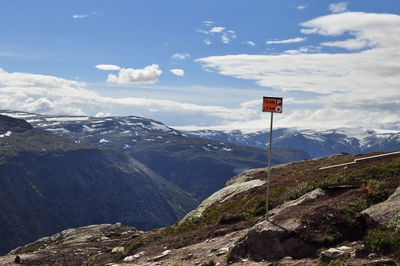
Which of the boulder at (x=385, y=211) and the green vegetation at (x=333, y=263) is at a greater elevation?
the boulder at (x=385, y=211)

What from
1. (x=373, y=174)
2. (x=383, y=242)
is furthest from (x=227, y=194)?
(x=383, y=242)

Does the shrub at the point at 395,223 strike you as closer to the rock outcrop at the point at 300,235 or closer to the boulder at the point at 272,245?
the rock outcrop at the point at 300,235

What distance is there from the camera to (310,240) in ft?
60.4

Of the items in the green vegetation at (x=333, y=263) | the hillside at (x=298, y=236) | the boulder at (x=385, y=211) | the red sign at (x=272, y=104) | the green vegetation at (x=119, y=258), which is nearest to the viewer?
the green vegetation at (x=333, y=263)

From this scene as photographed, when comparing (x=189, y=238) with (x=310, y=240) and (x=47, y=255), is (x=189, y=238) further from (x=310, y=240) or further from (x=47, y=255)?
(x=47, y=255)

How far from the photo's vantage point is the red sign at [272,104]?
2447 centimetres

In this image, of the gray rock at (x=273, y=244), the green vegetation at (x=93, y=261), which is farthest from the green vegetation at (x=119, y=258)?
the gray rock at (x=273, y=244)

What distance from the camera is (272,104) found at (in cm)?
2459

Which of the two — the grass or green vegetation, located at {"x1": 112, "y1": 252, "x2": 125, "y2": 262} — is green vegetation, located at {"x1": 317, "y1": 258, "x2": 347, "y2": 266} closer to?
the grass

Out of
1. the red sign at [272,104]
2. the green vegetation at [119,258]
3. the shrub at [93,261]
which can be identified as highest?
the red sign at [272,104]

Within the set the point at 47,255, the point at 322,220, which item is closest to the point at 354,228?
the point at 322,220

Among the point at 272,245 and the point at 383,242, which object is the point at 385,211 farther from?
the point at 272,245

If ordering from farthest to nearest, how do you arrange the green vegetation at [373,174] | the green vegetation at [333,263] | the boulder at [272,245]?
the green vegetation at [373,174]
the boulder at [272,245]
the green vegetation at [333,263]

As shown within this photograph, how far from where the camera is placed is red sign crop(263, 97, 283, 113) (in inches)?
963
